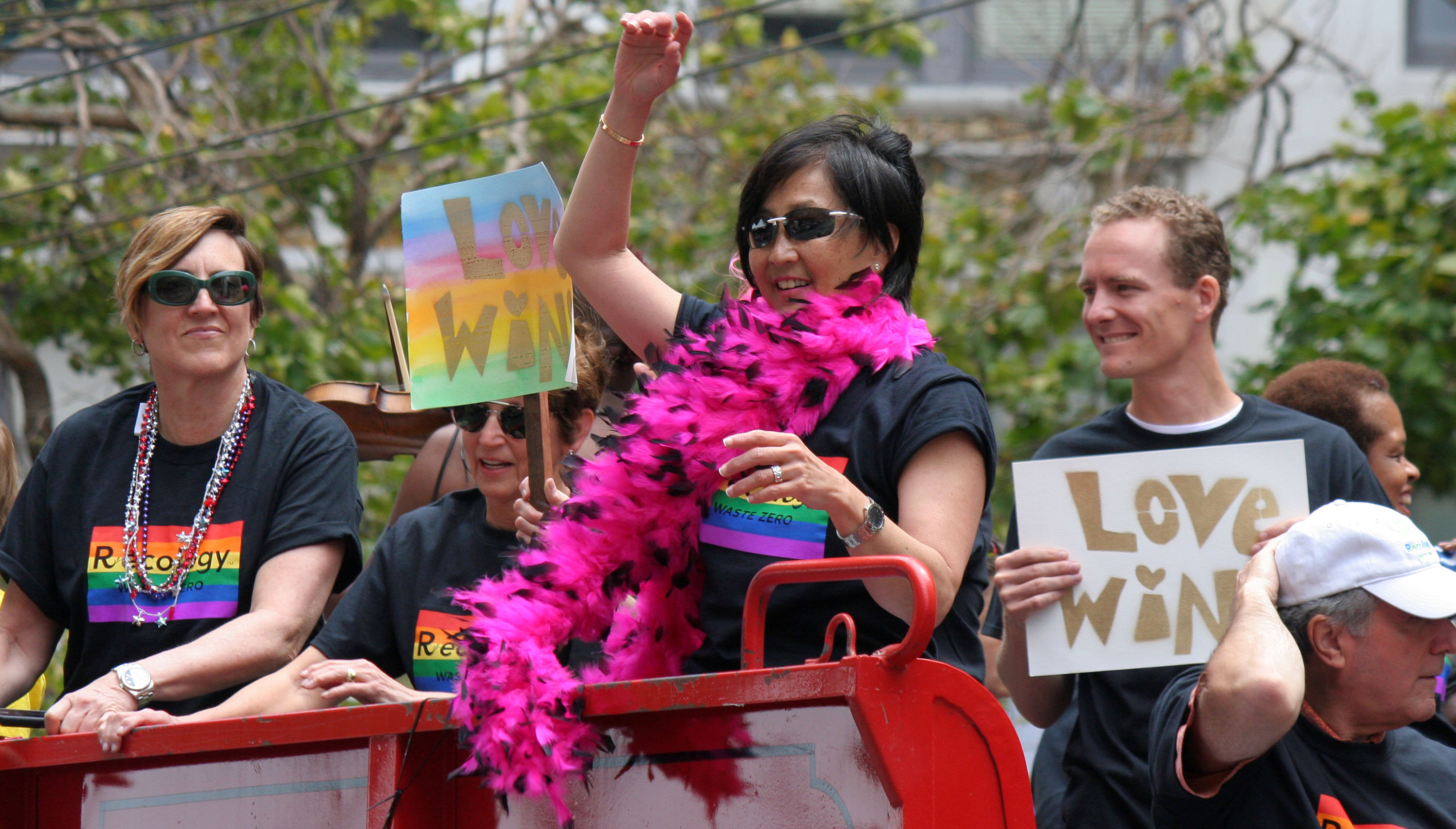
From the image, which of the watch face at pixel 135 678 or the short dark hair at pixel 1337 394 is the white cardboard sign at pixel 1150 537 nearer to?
the short dark hair at pixel 1337 394

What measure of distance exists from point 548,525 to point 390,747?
0.49 metres

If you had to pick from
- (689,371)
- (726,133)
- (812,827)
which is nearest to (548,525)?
(689,371)

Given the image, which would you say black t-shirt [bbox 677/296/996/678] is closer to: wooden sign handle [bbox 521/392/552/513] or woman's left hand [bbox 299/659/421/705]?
wooden sign handle [bbox 521/392/552/513]

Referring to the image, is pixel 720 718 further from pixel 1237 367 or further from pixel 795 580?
pixel 1237 367

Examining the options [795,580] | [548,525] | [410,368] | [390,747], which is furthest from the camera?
[410,368]

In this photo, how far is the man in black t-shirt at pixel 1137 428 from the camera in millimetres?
3215

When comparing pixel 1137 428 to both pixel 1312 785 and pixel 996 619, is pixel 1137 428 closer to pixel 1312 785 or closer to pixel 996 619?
pixel 996 619

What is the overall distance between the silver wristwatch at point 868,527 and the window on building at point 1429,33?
9.16 meters

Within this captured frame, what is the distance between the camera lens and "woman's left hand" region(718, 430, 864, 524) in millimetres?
2221

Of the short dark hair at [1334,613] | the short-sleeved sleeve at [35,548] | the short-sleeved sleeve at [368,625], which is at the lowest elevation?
the short-sleeved sleeve at [368,625]

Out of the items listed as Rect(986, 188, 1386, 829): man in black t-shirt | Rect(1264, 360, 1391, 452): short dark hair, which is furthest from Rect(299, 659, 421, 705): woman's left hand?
Rect(1264, 360, 1391, 452): short dark hair

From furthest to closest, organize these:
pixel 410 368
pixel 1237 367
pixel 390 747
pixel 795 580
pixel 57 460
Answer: pixel 1237 367 < pixel 57 460 < pixel 410 368 < pixel 390 747 < pixel 795 580

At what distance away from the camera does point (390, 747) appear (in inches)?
100

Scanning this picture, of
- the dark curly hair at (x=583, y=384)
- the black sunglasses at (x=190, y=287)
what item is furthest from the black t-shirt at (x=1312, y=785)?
the black sunglasses at (x=190, y=287)
